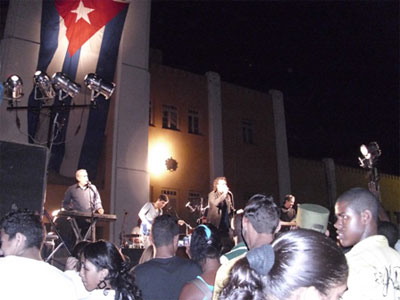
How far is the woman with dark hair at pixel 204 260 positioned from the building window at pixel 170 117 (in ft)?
48.7

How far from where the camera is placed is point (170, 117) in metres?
18.7

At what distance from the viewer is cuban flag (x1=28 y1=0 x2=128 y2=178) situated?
10336mm

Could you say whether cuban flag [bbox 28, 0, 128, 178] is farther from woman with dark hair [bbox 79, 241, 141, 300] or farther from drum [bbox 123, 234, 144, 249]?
woman with dark hair [bbox 79, 241, 141, 300]

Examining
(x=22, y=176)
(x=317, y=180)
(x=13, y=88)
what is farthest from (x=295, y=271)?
(x=317, y=180)

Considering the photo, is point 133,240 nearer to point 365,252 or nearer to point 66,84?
point 66,84

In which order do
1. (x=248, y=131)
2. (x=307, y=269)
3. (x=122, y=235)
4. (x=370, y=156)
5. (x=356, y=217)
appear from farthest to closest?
(x=248, y=131), (x=122, y=235), (x=370, y=156), (x=356, y=217), (x=307, y=269)

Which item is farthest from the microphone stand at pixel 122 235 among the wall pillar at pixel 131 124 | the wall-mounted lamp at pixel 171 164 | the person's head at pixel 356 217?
the person's head at pixel 356 217

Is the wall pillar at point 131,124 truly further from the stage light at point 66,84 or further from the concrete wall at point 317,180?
the concrete wall at point 317,180

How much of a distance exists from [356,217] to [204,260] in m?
1.27

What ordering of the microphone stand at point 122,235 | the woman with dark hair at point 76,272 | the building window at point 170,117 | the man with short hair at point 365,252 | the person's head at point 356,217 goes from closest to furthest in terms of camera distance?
the man with short hair at point 365,252 → the person's head at point 356,217 → the woman with dark hair at point 76,272 → the microphone stand at point 122,235 → the building window at point 170,117

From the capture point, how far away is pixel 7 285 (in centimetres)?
265

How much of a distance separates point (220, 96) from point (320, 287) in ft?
61.9

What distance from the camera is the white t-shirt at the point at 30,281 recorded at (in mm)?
2656

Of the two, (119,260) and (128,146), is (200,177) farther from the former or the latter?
(119,260)
